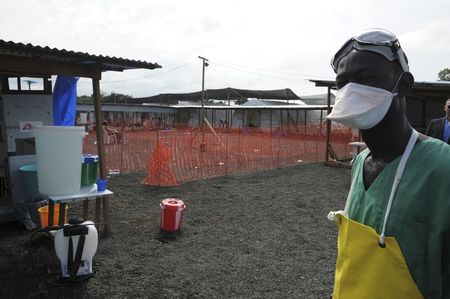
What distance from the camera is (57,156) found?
14.1 feet

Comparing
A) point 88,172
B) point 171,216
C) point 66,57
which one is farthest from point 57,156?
point 171,216

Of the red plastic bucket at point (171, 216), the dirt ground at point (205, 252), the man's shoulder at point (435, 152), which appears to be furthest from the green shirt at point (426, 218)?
the red plastic bucket at point (171, 216)

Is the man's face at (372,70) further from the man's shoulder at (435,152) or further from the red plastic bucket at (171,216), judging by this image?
the red plastic bucket at (171,216)

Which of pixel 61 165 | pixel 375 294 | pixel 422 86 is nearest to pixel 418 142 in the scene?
pixel 375 294

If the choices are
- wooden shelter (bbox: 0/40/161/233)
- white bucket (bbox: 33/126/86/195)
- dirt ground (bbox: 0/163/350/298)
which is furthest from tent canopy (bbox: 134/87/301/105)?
white bucket (bbox: 33/126/86/195)

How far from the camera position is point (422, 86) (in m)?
11.6

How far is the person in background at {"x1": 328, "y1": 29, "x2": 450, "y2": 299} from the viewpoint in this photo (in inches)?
45.4

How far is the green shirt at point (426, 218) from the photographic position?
3.71 feet

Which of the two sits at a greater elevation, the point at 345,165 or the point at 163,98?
the point at 163,98

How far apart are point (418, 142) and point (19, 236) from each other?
5.93 meters

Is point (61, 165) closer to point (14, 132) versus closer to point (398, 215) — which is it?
point (14, 132)

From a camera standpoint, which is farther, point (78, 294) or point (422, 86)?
point (422, 86)

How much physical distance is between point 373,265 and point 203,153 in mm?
13912

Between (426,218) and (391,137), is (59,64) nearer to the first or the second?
(391,137)
